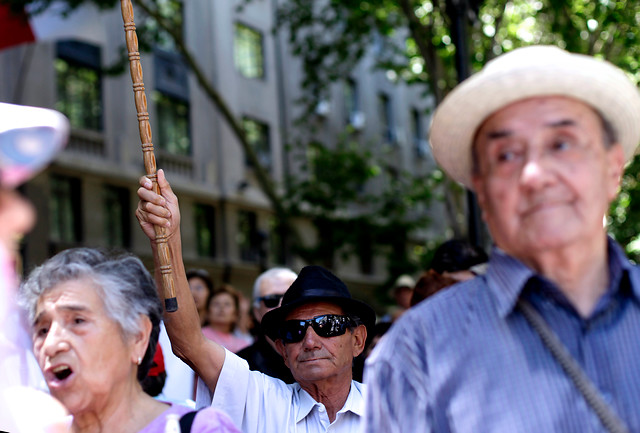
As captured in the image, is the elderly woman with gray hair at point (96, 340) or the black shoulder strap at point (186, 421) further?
the elderly woman with gray hair at point (96, 340)

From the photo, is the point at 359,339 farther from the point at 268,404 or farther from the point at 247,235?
the point at 247,235

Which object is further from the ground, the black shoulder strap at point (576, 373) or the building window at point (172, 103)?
the building window at point (172, 103)

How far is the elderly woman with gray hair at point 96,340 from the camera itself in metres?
3.00

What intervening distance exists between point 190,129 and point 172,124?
2.48 feet

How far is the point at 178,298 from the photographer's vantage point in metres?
3.70

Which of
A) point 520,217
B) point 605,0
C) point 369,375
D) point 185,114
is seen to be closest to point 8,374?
point 369,375

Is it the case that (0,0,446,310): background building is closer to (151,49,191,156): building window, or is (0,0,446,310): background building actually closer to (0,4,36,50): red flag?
(151,49,191,156): building window

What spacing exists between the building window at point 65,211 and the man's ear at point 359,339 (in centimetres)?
1783

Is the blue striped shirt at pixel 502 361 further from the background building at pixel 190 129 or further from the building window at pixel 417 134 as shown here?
the building window at pixel 417 134

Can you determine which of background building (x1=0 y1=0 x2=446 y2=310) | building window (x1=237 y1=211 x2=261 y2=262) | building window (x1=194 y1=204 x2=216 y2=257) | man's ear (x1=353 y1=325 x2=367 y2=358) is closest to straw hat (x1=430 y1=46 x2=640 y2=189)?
man's ear (x1=353 y1=325 x2=367 y2=358)

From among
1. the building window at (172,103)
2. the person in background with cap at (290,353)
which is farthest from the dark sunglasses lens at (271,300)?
the building window at (172,103)

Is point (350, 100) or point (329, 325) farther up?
point (350, 100)

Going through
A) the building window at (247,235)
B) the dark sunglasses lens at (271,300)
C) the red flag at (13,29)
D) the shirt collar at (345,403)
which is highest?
the red flag at (13,29)

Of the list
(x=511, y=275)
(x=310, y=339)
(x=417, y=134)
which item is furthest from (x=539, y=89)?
(x=417, y=134)
